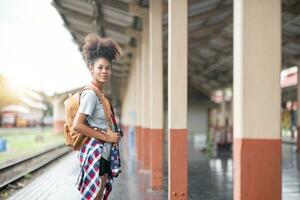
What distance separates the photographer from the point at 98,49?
3.10 meters

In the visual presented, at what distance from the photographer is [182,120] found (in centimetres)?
743

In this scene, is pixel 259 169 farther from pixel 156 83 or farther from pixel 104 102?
pixel 156 83

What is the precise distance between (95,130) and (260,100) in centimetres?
167

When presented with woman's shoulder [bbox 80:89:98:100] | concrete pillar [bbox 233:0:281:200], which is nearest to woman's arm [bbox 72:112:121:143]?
woman's shoulder [bbox 80:89:98:100]

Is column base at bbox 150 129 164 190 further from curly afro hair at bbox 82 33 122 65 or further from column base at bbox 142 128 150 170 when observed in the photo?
curly afro hair at bbox 82 33 122 65

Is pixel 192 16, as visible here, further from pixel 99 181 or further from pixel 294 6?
pixel 99 181

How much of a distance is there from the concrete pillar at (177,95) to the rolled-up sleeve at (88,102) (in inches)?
177

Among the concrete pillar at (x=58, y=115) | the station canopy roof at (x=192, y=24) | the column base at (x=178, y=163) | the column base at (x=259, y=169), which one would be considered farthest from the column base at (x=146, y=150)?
the concrete pillar at (x=58, y=115)

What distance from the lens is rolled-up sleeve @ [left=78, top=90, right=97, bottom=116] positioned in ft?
9.49

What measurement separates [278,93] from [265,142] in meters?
0.45

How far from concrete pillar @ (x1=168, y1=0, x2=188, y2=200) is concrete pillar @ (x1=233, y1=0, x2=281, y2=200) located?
11.2 ft

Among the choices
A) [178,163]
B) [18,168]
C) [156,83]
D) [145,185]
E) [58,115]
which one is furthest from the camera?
[58,115]

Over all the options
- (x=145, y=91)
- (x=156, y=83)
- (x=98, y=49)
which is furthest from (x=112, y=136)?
(x=145, y=91)

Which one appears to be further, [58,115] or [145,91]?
[58,115]
